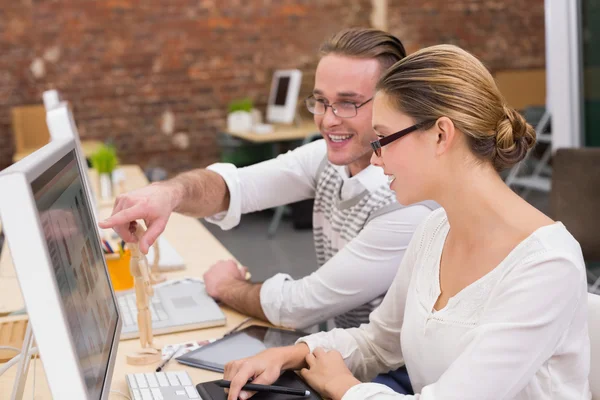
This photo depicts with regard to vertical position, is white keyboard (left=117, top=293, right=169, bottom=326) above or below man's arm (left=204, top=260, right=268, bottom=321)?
above

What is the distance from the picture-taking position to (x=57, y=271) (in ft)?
Answer: 2.81

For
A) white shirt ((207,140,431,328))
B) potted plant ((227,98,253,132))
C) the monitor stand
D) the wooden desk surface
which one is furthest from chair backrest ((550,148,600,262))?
potted plant ((227,98,253,132))

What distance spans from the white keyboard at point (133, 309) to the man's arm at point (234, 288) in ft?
0.48

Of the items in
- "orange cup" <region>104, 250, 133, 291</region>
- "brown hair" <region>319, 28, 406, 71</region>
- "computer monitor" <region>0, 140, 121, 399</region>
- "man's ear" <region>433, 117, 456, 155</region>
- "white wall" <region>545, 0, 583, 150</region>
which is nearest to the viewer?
"computer monitor" <region>0, 140, 121, 399</region>

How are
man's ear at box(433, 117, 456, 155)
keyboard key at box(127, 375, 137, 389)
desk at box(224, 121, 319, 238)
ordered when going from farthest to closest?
desk at box(224, 121, 319, 238)
keyboard key at box(127, 375, 137, 389)
man's ear at box(433, 117, 456, 155)

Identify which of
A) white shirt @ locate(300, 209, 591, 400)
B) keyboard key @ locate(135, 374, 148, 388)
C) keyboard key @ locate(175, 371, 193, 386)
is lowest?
keyboard key @ locate(175, 371, 193, 386)

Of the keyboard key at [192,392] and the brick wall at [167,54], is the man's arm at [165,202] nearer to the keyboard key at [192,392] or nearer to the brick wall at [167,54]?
the keyboard key at [192,392]

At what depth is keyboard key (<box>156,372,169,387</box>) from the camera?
4.52 ft

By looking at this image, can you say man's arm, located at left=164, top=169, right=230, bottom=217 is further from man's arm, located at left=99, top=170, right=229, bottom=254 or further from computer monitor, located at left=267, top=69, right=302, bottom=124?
computer monitor, located at left=267, top=69, right=302, bottom=124

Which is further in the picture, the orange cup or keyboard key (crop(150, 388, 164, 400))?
the orange cup

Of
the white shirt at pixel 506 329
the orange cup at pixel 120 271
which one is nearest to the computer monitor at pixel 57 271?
the white shirt at pixel 506 329

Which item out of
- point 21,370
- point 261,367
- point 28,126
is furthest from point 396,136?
point 28,126

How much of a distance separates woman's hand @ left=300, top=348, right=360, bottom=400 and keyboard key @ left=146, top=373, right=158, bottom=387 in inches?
10.8

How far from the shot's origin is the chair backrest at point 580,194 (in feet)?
10.7
